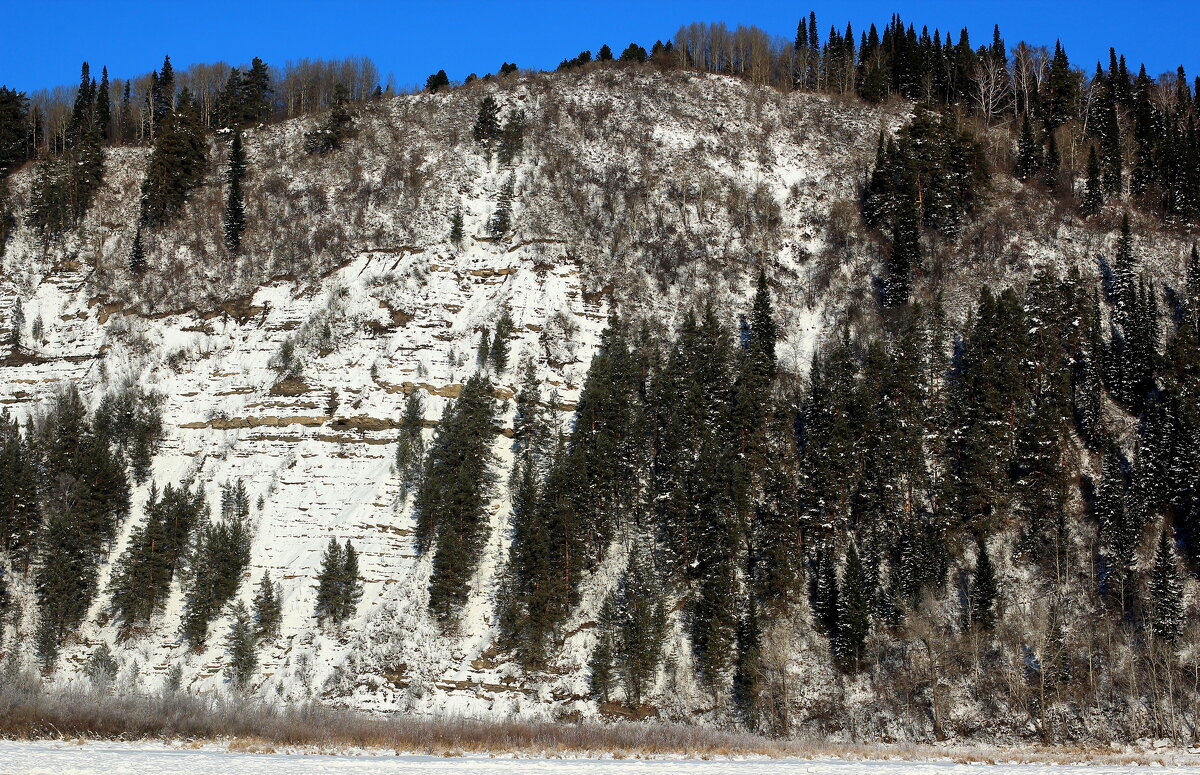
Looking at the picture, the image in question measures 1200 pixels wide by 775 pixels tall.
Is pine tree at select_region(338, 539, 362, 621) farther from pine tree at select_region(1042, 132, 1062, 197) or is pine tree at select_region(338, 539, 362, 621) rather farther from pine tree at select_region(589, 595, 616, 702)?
pine tree at select_region(1042, 132, 1062, 197)

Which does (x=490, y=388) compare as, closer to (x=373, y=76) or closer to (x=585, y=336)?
(x=585, y=336)

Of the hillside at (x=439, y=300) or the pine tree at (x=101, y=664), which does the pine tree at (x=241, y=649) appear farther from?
the pine tree at (x=101, y=664)

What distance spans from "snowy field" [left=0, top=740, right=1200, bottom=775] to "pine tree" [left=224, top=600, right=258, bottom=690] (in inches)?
1064

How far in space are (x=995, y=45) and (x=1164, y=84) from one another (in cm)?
2319

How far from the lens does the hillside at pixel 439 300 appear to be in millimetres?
53938

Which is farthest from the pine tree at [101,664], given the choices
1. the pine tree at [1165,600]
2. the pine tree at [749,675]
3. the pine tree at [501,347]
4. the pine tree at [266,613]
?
the pine tree at [1165,600]

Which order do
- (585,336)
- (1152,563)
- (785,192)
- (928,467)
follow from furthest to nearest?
(785,192)
(585,336)
(928,467)
(1152,563)

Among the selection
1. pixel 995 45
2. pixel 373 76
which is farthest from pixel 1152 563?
pixel 373 76

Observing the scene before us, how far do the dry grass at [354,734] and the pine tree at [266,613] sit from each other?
17.7 m

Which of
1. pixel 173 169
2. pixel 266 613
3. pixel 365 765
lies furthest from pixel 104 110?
pixel 365 765

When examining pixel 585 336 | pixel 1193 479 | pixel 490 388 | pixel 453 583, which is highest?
pixel 585 336

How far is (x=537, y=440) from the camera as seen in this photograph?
6319cm

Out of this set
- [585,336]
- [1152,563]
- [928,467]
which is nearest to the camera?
[1152,563]

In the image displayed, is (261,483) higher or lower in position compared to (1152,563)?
higher
